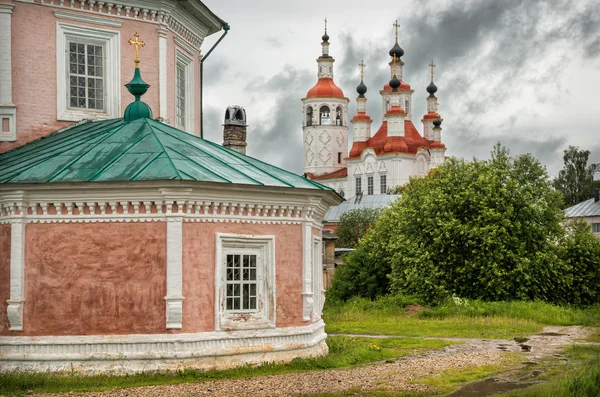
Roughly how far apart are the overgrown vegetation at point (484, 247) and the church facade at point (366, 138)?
6500cm

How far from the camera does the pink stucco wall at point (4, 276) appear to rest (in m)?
15.3

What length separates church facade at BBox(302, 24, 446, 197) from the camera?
339ft

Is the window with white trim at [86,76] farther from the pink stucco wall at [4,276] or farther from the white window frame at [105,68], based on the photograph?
the pink stucco wall at [4,276]

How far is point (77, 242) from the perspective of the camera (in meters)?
15.2

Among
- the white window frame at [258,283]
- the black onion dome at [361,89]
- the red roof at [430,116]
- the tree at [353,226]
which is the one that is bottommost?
the white window frame at [258,283]

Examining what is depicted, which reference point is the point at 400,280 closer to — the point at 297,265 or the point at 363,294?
the point at 363,294

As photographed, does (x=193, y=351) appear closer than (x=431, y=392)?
No

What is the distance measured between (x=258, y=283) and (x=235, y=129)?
818 cm

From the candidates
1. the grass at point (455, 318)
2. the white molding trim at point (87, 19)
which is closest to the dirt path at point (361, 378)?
the grass at point (455, 318)

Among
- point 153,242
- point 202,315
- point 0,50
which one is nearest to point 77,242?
point 153,242

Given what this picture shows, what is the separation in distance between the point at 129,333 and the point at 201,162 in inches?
125

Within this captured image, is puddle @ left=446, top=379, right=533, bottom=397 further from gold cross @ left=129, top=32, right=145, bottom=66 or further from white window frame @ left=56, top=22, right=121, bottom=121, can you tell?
white window frame @ left=56, top=22, right=121, bottom=121

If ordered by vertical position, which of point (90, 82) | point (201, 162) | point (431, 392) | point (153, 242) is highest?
point (90, 82)

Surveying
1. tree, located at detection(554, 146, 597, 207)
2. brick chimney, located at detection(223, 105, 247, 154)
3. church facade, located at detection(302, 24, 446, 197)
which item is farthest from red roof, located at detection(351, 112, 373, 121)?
brick chimney, located at detection(223, 105, 247, 154)
